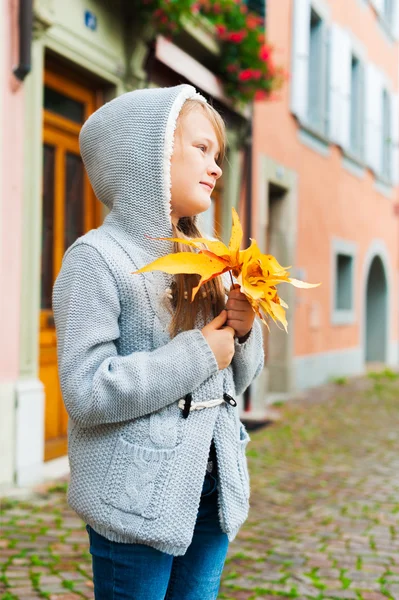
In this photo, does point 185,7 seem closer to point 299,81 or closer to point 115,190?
point 299,81

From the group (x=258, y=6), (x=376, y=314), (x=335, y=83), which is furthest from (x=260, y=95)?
(x=376, y=314)

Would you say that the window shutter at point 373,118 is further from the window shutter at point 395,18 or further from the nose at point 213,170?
the nose at point 213,170

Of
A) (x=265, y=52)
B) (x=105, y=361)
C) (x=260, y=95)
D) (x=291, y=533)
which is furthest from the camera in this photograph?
(x=260, y=95)

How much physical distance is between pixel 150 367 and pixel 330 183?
1082 cm

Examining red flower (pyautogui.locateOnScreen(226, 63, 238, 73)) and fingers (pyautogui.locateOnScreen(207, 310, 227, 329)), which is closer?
fingers (pyautogui.locateOnScreen(207, 310, 227, 329))

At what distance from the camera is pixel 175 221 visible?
5.72 feet

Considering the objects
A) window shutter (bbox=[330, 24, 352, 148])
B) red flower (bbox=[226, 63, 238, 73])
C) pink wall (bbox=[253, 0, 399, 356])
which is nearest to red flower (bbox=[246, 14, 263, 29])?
red flower (bbox=[226, 63, 238, 73])

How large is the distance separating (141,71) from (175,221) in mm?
5004

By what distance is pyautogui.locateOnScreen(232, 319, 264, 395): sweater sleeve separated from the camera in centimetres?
171

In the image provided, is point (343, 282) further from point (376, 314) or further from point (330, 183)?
point (376, 314)

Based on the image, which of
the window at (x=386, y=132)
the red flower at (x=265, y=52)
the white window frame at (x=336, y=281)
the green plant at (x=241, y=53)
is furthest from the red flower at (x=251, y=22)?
the window at (x=386, y=132)

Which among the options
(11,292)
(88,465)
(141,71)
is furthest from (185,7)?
(88,465)

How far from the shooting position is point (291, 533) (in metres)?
4.07

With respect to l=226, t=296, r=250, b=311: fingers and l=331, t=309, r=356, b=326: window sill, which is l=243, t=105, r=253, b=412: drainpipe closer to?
l=331, t=309, r=356, b=326: window sill
